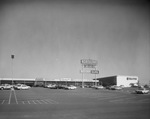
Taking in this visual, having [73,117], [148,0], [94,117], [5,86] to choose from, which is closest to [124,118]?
[94,117]

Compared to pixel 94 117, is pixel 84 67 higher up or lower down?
higher up

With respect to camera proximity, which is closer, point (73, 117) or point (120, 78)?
point (73, 117)

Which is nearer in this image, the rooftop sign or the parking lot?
the parking lot

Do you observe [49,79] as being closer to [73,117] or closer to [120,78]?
[120,78]

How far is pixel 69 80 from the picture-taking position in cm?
8262

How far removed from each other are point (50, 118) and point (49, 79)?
76712 millimetres

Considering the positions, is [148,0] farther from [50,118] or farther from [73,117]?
[50,118]

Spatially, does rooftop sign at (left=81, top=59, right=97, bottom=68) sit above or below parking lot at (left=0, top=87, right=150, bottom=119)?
above

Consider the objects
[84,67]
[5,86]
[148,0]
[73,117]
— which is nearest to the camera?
[148,0]

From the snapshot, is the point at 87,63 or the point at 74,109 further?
the point at 87,63

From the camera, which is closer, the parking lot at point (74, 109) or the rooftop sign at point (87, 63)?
the parking lot at point (74, 109)

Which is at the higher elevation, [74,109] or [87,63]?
[87,63]

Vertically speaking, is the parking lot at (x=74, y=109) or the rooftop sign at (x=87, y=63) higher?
the rooftop sign at (x=87, y=63)

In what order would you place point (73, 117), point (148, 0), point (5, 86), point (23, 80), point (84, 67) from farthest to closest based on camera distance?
point (23, 80)
point (84, 67)
point (5, 86)
point (73, 117)
point (148, 0)
